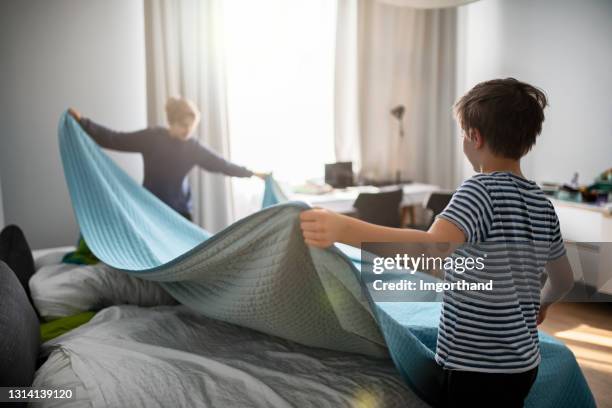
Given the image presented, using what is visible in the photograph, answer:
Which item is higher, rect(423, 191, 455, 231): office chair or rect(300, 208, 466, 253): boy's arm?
rect(300, 208, 466, 253): boy's arm

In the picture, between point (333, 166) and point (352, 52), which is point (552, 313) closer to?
point (333, 166)

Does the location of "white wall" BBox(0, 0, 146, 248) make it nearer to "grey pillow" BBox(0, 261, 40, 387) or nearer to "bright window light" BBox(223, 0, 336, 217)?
"bright window light" BBox(223, 0, 336, 217)

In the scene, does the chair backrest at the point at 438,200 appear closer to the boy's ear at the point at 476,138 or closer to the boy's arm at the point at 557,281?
the boy's arm at the point at 557,281

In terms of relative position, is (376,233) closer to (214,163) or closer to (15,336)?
(15,336)

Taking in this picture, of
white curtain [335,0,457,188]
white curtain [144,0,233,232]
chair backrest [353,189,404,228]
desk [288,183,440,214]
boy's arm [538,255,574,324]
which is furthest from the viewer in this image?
white curtain [335,0,457,188]

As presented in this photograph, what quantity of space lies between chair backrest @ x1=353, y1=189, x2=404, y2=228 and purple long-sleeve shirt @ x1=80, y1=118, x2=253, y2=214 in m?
0.82

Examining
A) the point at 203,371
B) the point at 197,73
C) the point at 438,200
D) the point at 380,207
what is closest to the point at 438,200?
the point at 438,200

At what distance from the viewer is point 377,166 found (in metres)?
4.35

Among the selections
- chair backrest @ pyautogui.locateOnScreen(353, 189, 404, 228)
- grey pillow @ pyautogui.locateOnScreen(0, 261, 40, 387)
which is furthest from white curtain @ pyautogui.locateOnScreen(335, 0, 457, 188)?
grey pillow @ pyautogui.locateOnScreen(0, 261, 40, 387)

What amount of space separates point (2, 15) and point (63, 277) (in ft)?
6.63

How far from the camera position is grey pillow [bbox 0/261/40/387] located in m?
1.05

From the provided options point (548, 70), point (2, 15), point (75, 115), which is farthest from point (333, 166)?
point (2, 15)

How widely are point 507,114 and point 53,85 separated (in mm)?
2948

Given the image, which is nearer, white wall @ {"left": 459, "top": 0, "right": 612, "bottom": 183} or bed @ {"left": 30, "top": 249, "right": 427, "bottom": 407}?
bed @ {"left": 30, "top": 249, "right": 427, "bottom": 407}
